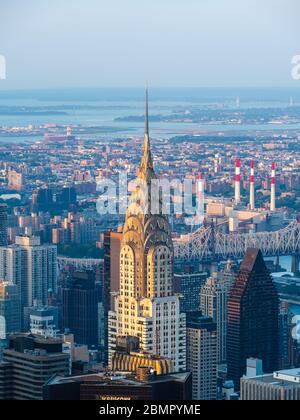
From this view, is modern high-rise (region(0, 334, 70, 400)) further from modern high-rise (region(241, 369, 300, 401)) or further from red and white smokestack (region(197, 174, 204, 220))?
red and white smokestack (region(197, 174, 204, 220))

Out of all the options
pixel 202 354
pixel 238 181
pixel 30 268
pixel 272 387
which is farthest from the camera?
pixel 238 181

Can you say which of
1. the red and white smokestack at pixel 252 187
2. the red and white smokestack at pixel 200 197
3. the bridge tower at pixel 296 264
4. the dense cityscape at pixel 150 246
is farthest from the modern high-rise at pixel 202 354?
the red and white smokestack at pixel 252 187

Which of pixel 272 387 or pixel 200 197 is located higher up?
pixel 272 387

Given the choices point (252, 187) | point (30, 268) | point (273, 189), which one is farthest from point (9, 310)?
point (273, 189)

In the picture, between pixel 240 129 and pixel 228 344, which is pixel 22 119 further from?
pixel 228 344

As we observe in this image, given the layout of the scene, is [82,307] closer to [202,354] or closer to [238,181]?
[202,354]
